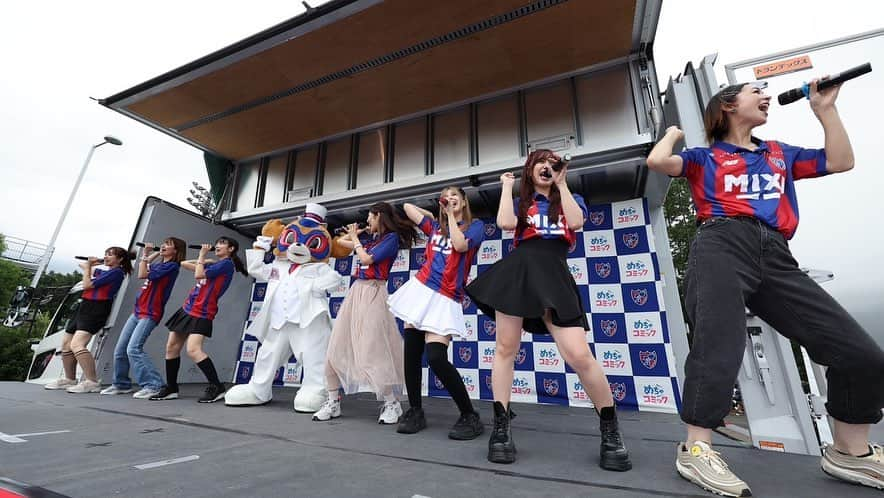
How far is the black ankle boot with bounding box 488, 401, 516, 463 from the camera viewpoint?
1462mm

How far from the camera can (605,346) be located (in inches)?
147

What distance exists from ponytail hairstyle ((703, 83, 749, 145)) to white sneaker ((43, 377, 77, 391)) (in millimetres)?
5868

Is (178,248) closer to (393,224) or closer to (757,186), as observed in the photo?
(393,224)

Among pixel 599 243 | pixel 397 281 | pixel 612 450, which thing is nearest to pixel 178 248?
pixel 397 281

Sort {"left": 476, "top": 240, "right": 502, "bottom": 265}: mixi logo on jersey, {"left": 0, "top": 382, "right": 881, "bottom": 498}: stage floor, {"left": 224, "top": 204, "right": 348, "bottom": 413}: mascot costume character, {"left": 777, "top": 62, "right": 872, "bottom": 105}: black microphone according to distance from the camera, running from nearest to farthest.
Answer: {"left": 0, "top": 382, "right": 881, "bottom": 498}: stage floor < {"left": 777, "top": 62, "right": 872, "bottom": 105}: black microphone < {"left": 224, "top": 204, "right": 348, "bottom": 413}: mascot costume character < {"left": 476, "top": 240, "right": 502, "bottom": 265}: mixi logo on jersey

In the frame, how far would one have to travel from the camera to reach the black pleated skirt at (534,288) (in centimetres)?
152

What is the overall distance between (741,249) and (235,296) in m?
6.01

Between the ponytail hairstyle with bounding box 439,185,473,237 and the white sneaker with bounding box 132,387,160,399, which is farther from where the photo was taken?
the white sneaker with bounding box 132,387,160,399

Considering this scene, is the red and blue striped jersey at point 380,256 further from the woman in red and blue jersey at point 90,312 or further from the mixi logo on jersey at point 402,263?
the woman in red and blue jersey at point 90,312

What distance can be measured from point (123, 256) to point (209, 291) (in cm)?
155

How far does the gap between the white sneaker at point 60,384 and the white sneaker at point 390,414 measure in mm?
3818

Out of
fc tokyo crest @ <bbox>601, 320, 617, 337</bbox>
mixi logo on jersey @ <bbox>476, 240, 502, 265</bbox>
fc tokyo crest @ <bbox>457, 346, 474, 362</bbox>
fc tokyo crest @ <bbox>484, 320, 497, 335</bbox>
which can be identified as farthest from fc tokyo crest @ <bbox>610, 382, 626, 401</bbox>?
mixi logo on jersey @ <bbox>476, 240, 502, 265</bbox>

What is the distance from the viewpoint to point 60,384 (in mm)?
3830

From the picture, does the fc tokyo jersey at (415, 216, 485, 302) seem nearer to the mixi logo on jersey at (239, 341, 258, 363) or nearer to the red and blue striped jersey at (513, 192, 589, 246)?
the red and blue striped jersey at (513, 192, 589, 246)
